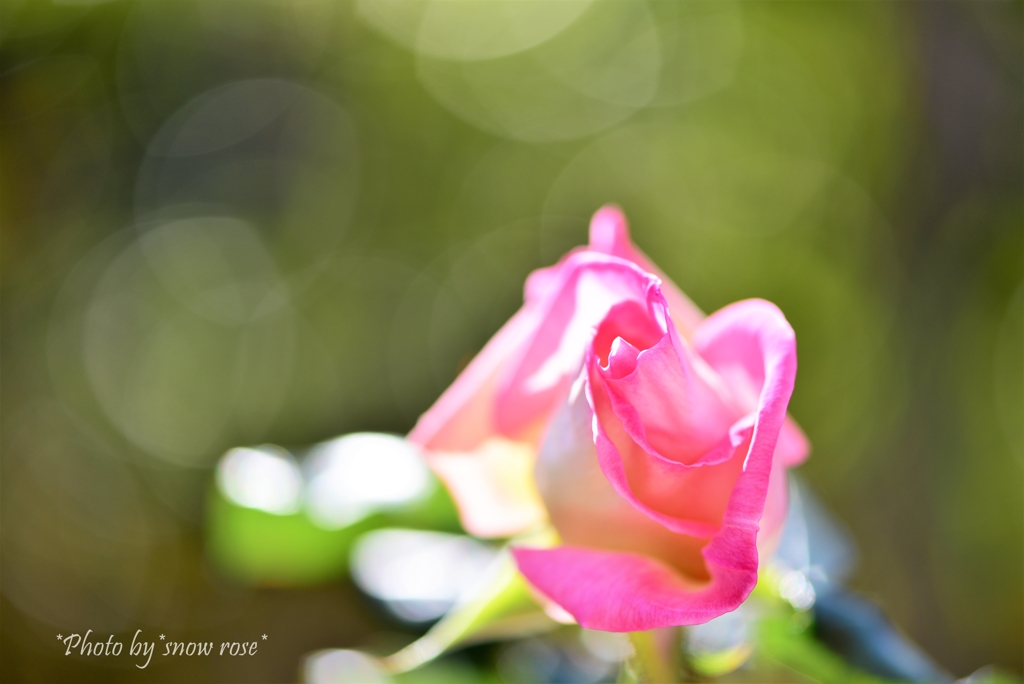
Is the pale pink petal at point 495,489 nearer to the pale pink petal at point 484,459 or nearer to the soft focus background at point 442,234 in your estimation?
the pale pink petal at point 484,459

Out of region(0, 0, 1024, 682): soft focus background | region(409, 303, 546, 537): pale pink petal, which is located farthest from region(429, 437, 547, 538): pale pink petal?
region(0, 0, 1024, 682): soft focus background

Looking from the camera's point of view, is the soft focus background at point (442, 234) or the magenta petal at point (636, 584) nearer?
the magenta petal at point (636, 584)

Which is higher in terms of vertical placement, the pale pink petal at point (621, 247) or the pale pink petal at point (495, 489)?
the pale pink petal at point (621, 247)

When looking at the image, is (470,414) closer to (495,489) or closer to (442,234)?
(495,489)

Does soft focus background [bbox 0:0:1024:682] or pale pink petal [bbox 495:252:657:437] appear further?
soft focus background [bbox 0:0:1024:682]

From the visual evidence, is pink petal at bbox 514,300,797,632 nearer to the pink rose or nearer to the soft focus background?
the pink rose

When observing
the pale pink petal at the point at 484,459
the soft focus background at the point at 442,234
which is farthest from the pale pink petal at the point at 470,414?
the soft focus background at the point at 442,234

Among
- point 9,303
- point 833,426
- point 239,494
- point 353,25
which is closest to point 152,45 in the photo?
point 353,25

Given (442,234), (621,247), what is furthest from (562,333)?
(442,234)
